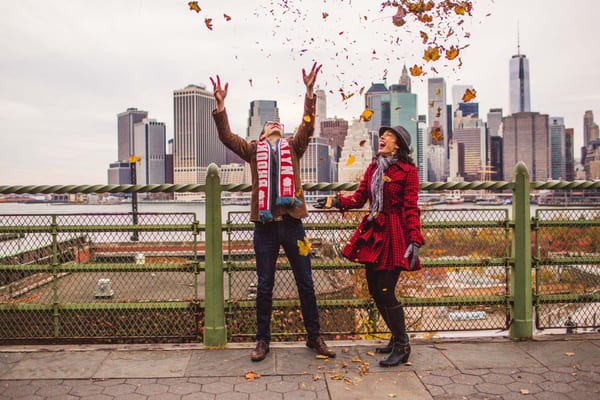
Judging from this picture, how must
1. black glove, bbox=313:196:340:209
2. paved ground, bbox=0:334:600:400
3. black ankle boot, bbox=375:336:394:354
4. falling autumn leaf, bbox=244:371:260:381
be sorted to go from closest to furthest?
paved ground, bbox=0:334:600:400 → falling autumn leaf, bbox=244:371:260:381 → black glove, bbox=313:196:340:209 → black ankle boot, bbox=375:336:394:354

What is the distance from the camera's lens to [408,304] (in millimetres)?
4910

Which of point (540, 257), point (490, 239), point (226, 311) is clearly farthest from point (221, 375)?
point (540, 257)

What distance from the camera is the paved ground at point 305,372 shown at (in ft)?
12.1

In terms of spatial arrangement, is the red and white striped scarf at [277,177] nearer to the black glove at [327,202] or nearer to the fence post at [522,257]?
the black glove at [327,202]

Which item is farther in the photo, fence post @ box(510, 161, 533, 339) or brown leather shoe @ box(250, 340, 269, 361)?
fence post @ box(510, 161, 533, 339)

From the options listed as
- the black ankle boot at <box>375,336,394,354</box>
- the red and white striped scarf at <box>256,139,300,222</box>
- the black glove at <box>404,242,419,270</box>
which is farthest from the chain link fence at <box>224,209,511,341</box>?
the black glove at <box>404,242,419,270</box>

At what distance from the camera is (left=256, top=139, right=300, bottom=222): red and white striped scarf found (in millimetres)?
4266

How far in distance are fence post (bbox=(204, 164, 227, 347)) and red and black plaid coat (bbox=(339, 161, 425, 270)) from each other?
1.40 metres

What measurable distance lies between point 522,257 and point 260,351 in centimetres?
273

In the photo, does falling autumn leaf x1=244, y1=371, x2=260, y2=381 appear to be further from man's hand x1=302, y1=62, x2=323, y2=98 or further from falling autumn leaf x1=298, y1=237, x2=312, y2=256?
man's hand x1=302, y1=62, x2=323, y2=98

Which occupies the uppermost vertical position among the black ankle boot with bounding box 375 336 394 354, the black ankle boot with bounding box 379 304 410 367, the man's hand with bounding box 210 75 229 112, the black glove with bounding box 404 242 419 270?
the man's hand with bounding box 210 75 229 112

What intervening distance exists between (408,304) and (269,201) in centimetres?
176

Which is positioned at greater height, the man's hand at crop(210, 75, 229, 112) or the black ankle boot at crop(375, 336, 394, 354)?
the man's hand at crop(210, 75, 229, 112)

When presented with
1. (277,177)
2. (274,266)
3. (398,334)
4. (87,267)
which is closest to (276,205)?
(277,177)
